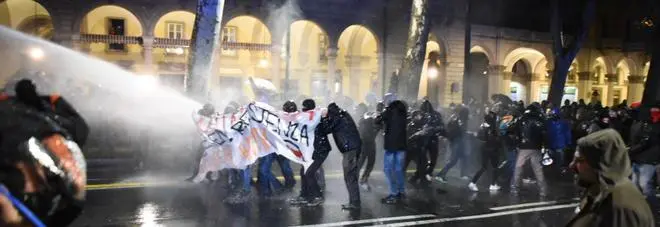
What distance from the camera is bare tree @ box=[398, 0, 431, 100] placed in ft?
55.3

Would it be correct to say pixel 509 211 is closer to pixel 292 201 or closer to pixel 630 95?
pixel 292 201

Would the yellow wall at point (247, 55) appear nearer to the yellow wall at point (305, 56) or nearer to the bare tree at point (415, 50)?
the yellow wall at point (305, 56)

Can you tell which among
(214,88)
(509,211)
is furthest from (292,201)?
(214,88)

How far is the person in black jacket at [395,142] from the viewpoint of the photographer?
28.8 feet

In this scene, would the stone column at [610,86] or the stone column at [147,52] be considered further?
the stone column at [610,86]

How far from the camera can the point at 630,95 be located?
3553cm

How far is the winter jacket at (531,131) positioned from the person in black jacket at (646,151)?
149 centimetres

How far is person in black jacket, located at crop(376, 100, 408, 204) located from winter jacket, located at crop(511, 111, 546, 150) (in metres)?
2.47

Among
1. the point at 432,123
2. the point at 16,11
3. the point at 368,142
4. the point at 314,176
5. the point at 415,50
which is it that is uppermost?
the point at 16,11

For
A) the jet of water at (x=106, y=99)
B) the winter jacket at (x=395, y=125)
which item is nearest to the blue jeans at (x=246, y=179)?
the winter jacket at (x=395, y=125)

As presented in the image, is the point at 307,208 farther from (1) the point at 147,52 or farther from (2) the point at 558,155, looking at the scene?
(1) the point at 147,52

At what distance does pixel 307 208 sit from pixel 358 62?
21201mm

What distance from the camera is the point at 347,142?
8.25 meters

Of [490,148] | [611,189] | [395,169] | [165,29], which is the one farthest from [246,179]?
[165,29]
